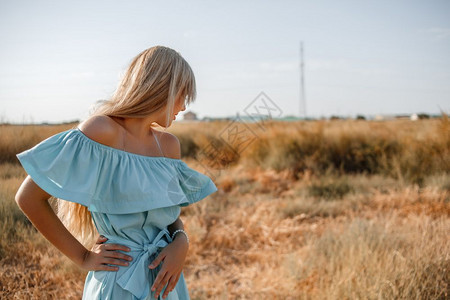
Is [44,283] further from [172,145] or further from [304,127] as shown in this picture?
[304,127]

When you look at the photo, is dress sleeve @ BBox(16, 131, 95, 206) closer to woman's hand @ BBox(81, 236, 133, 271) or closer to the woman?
the woman

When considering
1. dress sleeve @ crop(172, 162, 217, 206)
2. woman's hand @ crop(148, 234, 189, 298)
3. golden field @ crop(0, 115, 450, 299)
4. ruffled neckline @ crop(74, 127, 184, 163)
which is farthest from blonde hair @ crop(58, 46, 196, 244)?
golden field @ crop(0, 115, 450, 299)

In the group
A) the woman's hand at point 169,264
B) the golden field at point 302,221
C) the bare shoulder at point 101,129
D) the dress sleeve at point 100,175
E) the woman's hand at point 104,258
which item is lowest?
the golden field at point 302,221

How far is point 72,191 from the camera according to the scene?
1058mm

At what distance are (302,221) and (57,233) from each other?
415 centimetres

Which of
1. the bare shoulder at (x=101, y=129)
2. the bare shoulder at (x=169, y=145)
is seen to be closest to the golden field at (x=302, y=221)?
the bare shoulder at (x=169, y=145)

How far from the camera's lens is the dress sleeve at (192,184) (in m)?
Result: 1.46

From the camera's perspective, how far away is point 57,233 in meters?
1.09

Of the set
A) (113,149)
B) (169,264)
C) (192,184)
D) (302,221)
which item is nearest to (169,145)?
(192,184)

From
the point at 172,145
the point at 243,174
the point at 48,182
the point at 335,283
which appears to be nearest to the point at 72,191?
the point at 48,182

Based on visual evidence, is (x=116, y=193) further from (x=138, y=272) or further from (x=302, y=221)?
(x=302, y=221)

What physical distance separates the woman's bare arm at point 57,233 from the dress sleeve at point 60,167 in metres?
0.05

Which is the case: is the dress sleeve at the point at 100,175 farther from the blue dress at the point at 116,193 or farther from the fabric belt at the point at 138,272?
the fabric belt at the point at 138,272

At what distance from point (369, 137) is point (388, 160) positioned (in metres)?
1.09
